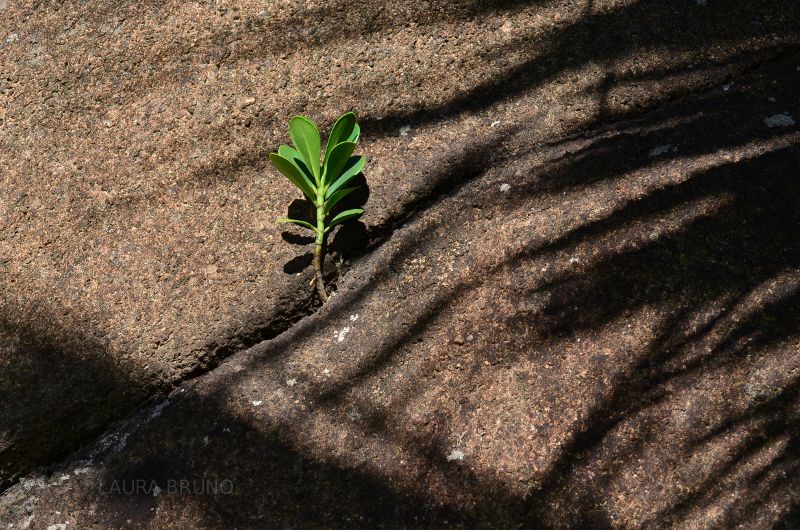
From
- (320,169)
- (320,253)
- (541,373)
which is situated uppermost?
(320,169)

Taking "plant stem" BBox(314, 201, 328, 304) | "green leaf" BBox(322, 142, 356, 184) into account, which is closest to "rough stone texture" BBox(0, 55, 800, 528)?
"plant stem" BBox(314, 201, 328, 304)

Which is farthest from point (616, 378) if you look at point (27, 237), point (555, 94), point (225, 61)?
point (27, 237)

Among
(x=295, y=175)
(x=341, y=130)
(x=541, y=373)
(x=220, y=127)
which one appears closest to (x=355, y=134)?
(x=341, y=130)

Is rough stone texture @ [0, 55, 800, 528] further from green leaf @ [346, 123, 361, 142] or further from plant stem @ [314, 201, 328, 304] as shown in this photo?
green leaf @ [346, 123, 361, 142]

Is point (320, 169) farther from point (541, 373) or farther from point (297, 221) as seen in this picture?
point (541, 373)

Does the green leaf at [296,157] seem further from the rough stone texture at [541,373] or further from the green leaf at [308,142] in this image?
the rough stone texture at [541,373]

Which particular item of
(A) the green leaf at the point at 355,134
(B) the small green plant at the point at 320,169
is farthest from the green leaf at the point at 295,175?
(A) the green leaf at the point at 355,134
